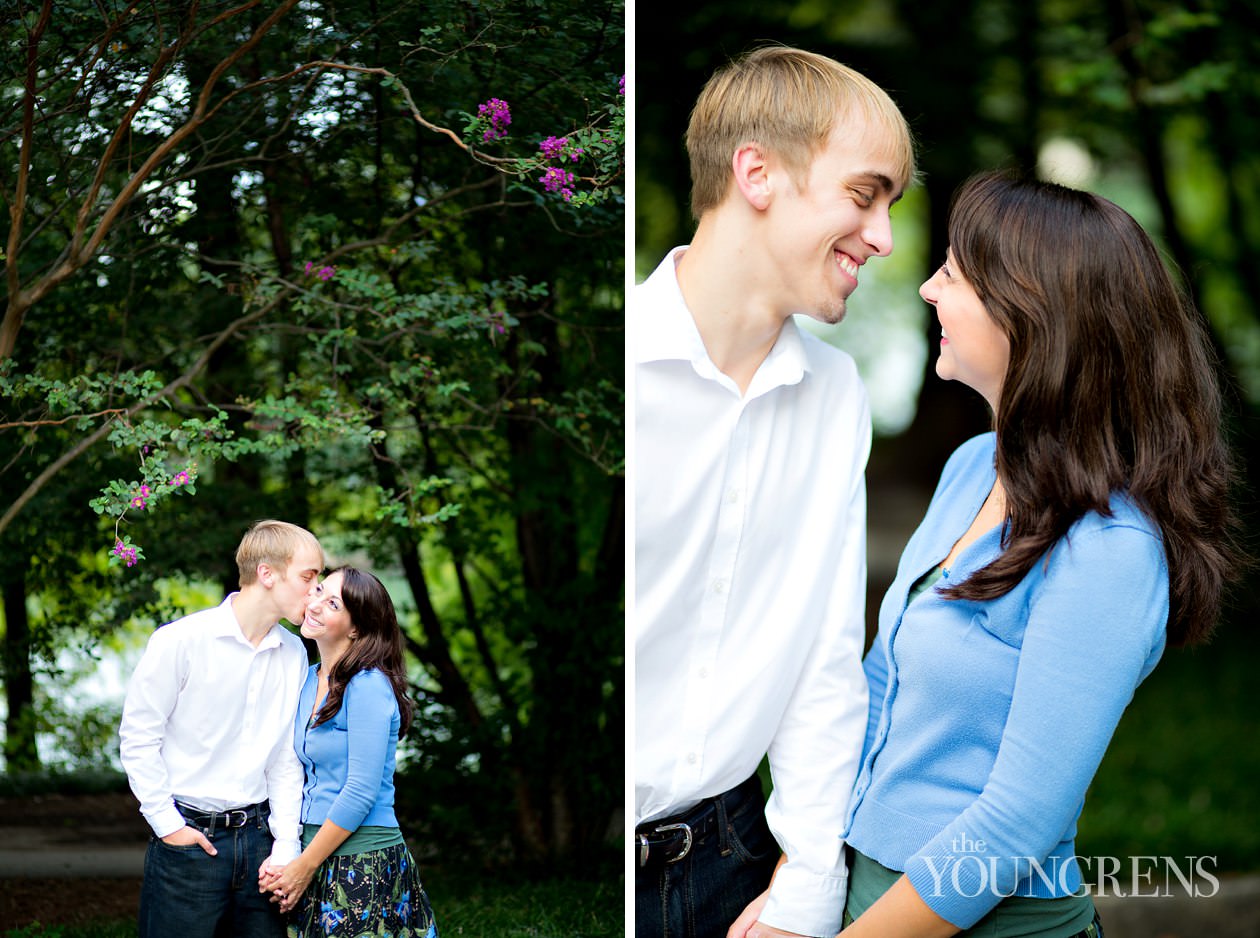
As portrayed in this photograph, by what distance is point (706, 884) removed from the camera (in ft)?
7.00

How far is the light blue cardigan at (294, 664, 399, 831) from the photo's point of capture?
2.74m

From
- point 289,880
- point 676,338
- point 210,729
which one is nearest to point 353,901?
point 289,880

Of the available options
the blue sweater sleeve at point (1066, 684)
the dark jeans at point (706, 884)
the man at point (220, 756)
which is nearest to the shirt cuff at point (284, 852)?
the man at point (220, 756)

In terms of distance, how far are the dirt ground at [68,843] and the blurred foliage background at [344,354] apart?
186 millimetres

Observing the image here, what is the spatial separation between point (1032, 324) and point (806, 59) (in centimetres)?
66

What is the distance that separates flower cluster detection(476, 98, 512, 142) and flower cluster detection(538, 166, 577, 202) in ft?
0.61

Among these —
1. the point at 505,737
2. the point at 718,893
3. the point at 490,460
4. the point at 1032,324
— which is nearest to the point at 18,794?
the point at 505,737

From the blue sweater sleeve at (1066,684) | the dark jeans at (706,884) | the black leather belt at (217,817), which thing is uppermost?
the blue sweater sleeve at (1066,684)

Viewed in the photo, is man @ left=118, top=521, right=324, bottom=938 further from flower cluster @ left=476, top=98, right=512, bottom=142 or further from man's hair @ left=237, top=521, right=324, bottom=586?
flower cluster @ left=476, top=98, right=512, bottom=142

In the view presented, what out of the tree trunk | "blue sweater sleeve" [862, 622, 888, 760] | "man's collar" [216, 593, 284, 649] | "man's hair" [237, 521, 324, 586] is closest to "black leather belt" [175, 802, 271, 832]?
"man's collar" [216, 593, 284, 649]

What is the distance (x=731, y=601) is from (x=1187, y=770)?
4286 mm

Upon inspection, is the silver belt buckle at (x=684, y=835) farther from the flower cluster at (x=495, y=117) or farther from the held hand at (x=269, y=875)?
the flower cluster at (x=495, y=117)

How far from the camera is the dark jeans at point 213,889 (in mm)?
2779

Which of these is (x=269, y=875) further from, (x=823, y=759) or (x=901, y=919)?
(x=901, y=919)
